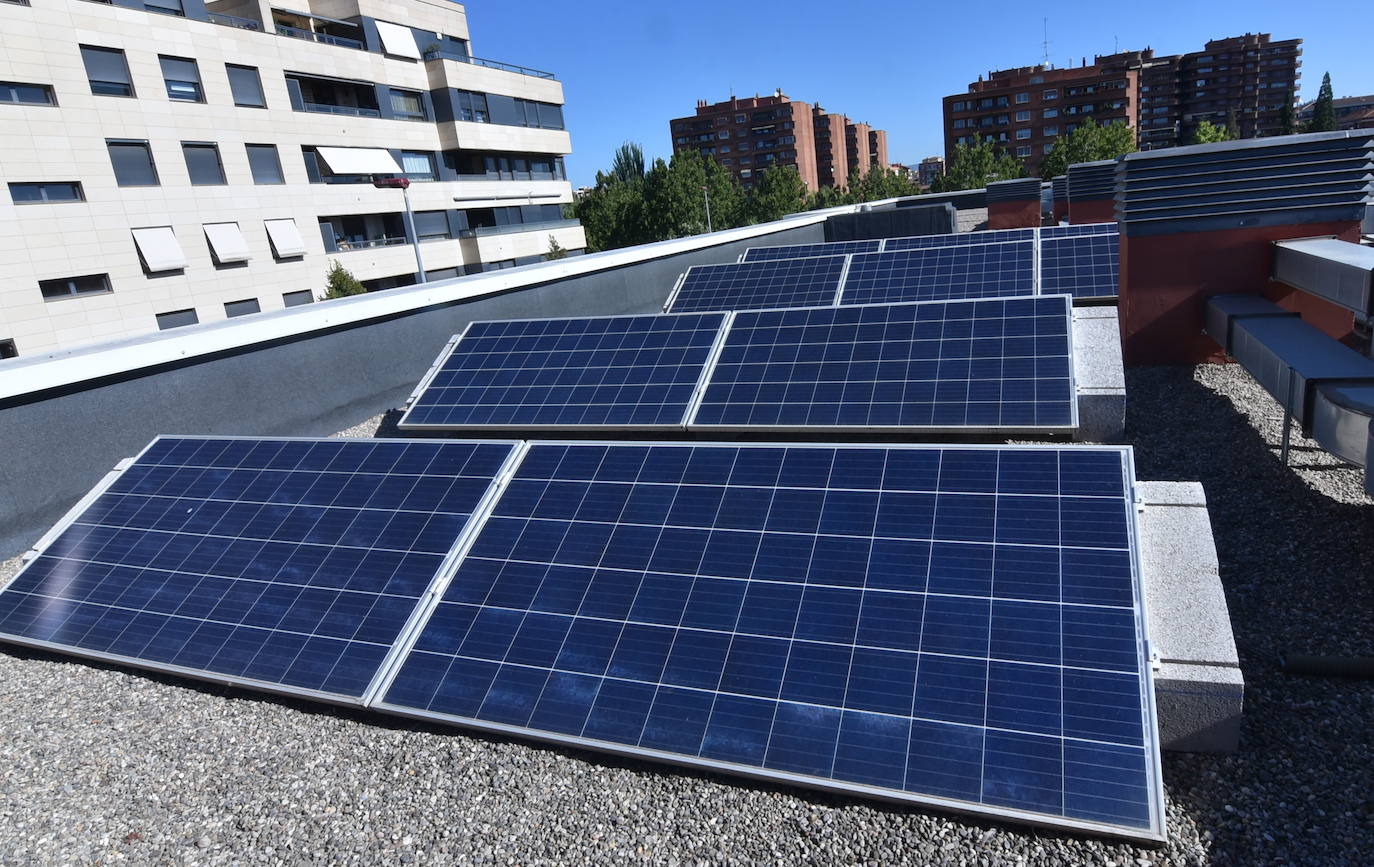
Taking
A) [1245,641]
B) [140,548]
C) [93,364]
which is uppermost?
[93,364]

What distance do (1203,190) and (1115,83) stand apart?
4738 inches

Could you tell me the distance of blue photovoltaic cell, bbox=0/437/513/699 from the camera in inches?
262

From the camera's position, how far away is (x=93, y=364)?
1071cm

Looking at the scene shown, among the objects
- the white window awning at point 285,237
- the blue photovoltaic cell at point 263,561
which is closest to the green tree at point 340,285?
the white window awning at point 285,237

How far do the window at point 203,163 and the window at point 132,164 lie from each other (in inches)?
64.0

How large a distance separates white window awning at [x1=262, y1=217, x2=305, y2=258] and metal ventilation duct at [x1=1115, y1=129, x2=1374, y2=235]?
128 feet

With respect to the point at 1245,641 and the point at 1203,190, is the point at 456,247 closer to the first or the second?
the point at 1203,190

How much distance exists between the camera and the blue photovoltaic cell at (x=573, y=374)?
37.0ft

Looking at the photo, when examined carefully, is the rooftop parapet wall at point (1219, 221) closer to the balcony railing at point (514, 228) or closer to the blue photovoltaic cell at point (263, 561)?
the blue photovoltaic cell at point (263, 561)

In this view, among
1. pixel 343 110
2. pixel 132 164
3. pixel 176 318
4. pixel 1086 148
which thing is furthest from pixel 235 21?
pixel 1086 148

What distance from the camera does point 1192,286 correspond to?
1465 cm

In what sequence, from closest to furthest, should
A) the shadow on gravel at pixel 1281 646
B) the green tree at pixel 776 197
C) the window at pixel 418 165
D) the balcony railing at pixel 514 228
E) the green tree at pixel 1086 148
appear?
the shadow on gravel at pixel 1281 646 < the window at pixel 418 165 < the balcony railing at pixel 514 228 < the green tree at pixel 1086 148 < the green tree at pixel 776 197

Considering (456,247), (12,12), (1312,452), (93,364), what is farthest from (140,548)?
(456,247)

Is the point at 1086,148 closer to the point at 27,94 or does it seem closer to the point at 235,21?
the point at 235,21
